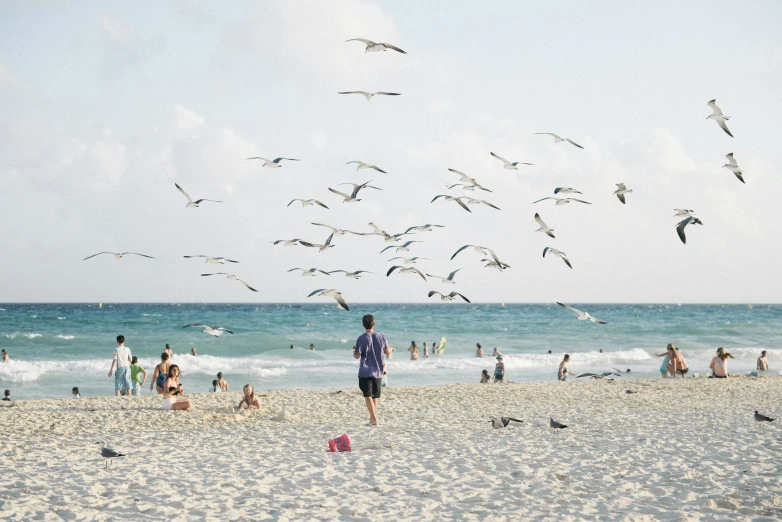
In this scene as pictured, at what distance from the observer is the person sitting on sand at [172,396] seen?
1360 centimetres

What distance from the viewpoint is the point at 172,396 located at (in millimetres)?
13789

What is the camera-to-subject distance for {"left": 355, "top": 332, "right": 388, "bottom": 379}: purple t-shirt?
1062cm

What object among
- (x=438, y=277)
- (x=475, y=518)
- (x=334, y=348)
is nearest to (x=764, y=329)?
(x=334, y=348)

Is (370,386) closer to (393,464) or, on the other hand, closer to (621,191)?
(393,464)

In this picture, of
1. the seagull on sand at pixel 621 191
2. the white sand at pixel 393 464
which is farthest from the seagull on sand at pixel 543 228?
the white sand at pixel 393 464

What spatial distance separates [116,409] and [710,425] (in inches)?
449

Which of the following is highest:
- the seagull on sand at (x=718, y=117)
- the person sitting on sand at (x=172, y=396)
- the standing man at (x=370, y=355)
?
the seagull on sand at (x=718, y=117)

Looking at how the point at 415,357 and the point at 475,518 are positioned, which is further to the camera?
the point at 415,357

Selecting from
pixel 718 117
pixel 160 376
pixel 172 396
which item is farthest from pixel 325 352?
pixel 718 117

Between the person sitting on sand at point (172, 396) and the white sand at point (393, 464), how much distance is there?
275 millimetres

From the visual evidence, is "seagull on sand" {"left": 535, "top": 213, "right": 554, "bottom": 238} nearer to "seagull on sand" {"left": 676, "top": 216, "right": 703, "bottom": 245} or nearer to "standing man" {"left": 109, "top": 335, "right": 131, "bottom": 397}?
"seagull on sand" {"left": 676, "top": 216, "right": 703, "bottom": 245}

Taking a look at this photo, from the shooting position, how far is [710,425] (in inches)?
446

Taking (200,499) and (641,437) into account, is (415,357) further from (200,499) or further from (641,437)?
(200,499)

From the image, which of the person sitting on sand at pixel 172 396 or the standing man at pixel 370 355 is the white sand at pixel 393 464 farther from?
the standing man at pixel 370 355
